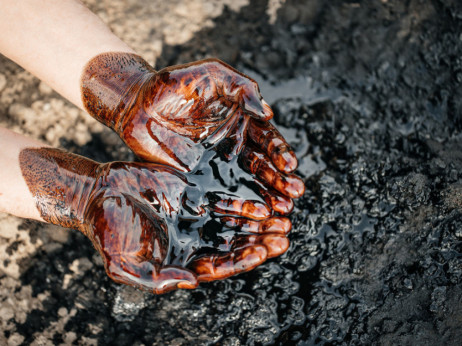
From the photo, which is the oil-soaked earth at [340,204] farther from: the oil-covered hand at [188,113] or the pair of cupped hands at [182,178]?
the oil-covered hand at [188,113]

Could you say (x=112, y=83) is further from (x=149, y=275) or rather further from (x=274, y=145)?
(x=149, y=275)

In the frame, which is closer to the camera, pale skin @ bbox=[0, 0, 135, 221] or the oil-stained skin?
the oil-stained skin

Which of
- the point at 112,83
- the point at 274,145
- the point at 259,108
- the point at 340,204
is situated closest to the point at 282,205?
the point at 274,145

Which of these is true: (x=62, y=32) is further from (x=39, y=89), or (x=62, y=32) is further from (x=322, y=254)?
(x=322, y=254)

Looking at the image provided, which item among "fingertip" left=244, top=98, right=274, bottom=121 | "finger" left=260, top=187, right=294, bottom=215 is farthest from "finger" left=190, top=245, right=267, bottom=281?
"fingertip" left=244, top=98, right=274, bottom=121

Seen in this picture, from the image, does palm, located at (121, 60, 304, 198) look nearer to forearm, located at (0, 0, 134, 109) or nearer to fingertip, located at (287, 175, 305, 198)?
fingertip, located at (287, 175, 305, 198)

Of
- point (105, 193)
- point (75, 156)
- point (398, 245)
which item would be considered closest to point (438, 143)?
point (398, 245)
